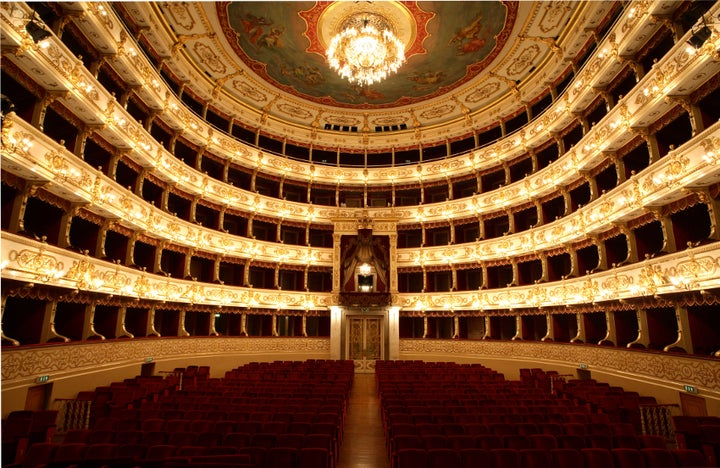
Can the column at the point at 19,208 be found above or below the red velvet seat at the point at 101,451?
above

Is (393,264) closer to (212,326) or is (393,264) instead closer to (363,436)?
(212,326)

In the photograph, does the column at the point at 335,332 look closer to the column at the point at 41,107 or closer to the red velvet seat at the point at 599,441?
the column at the point at 41,107

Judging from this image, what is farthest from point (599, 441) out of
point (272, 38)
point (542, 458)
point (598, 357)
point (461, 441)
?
point (272, 38)

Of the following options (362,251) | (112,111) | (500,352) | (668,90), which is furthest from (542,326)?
(112,111)

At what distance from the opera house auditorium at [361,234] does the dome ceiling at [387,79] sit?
14 cm

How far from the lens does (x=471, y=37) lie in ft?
59.9

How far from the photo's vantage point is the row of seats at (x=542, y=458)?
5.23 meters

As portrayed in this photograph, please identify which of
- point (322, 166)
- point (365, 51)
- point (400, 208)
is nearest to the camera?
point (365, 51)

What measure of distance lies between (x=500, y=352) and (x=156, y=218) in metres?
17.8

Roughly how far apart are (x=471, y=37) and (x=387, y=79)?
17.0 ft

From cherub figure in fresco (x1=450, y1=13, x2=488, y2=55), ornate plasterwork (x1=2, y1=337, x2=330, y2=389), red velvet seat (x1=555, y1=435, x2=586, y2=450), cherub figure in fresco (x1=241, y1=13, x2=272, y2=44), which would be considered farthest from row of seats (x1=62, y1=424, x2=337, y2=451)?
cherub figure in fresco (x1=450, y1=13, x2=488, y2=55)

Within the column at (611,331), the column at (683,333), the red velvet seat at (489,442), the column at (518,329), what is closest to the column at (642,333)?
the column at (611,331)

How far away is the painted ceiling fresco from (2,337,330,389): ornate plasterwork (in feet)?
46.1

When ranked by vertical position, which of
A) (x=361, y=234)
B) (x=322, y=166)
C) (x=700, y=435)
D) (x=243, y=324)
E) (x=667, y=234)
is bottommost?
(x=700, y=435)
